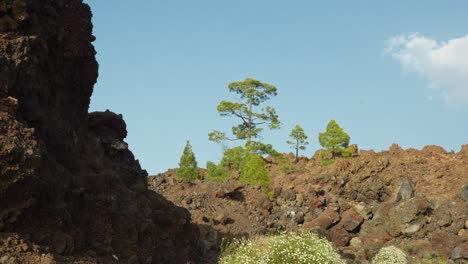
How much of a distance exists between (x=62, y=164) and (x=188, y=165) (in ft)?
153

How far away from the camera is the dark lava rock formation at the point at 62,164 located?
41.1 ft

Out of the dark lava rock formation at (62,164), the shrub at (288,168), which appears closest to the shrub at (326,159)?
the shrub at (288,168)

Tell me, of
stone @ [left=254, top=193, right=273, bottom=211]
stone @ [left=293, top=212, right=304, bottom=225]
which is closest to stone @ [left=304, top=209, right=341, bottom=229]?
stone @ [left=293, top=212, right=304, bottom=225]

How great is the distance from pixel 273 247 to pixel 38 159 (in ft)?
31.0

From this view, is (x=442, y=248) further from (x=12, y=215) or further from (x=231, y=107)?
(x=231, y=107)

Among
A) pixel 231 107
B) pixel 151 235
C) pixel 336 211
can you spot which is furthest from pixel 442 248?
pixel 231 107

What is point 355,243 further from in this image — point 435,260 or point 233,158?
point 233,158

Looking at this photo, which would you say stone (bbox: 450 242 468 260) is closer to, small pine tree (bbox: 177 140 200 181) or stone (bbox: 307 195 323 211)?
stone (bbox: 307 195 323 211)

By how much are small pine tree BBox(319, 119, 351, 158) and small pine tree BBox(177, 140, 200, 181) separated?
53.3 feet

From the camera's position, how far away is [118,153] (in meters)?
20.5

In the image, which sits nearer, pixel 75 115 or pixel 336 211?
pixel 75 115

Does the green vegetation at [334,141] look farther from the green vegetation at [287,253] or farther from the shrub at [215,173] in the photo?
the green vegetation at [287,253]

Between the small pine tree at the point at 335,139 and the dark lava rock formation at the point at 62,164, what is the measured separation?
150ft

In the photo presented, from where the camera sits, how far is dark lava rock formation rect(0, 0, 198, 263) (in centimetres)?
1253
